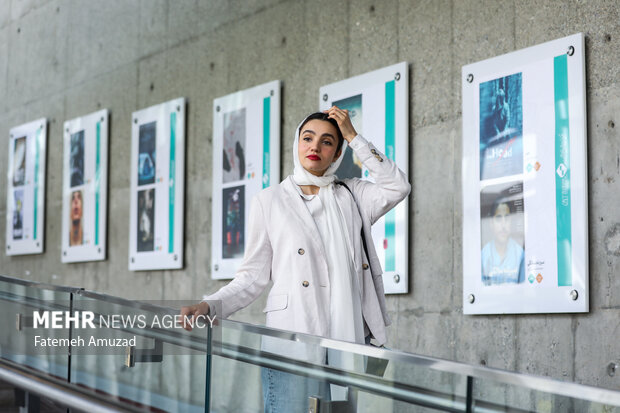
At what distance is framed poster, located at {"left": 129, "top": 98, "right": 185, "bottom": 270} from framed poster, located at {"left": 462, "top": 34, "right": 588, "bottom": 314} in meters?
2.92

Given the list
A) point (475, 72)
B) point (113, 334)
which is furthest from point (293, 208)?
point (475, 72)

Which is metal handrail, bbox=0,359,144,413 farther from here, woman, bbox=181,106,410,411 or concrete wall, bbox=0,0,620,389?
concrete wall, bbox=0,0,620,389

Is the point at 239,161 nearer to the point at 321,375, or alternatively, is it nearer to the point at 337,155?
the point at 337,155

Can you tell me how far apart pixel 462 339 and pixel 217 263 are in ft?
7.73

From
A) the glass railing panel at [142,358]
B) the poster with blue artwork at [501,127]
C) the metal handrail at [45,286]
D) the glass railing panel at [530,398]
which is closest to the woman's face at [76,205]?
the metal handrail at [45,286]

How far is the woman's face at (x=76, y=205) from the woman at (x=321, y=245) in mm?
5400

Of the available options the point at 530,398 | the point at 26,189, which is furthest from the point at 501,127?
the point at 26,189

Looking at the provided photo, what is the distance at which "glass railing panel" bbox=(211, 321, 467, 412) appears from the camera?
2.29 m

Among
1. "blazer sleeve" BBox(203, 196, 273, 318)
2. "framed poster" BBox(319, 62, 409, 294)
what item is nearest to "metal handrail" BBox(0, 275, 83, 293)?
"blazer sleeve" BBox(203, 196, 273, 318)

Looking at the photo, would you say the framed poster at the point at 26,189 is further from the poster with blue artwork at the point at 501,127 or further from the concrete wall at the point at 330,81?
the poster with blue artwork at the point at 501,127

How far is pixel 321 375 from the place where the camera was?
8.44 feet

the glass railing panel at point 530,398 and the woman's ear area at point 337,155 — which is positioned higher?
the woman's ear area at point 337,155

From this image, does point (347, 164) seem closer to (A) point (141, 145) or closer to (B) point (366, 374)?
(A) point (141, 145)

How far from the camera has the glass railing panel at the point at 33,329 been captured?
4.05 metres
